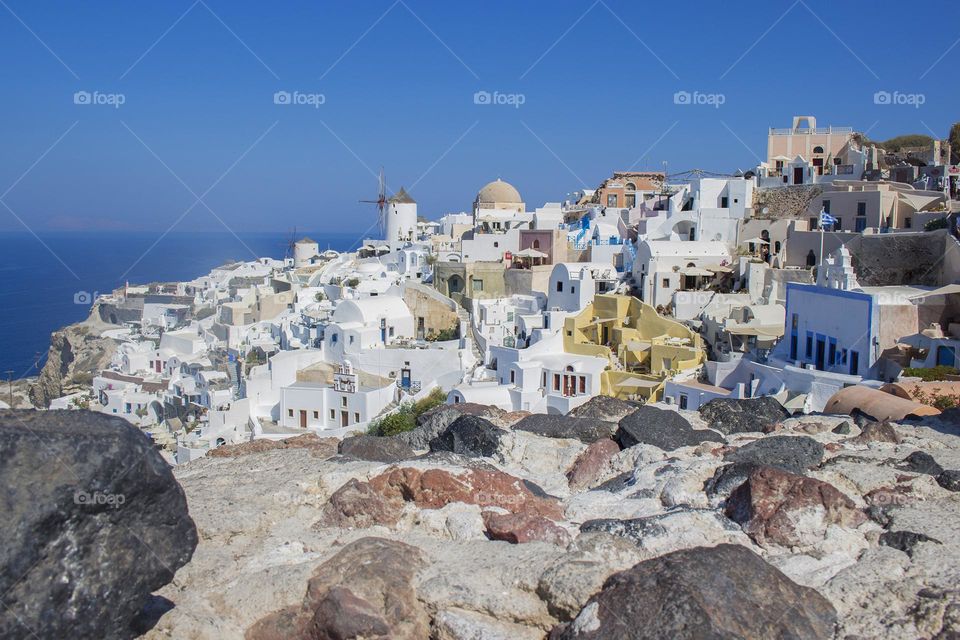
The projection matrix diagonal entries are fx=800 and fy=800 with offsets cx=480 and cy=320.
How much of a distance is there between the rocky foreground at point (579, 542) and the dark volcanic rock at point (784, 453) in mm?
26

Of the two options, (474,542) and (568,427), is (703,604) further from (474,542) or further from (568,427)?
(568,427)

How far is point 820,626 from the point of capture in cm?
452

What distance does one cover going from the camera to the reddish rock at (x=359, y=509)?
6.02 metres

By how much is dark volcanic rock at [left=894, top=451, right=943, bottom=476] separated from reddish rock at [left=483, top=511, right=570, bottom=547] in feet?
10.8

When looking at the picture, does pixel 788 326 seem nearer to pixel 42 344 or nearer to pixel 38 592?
pixel 38 592

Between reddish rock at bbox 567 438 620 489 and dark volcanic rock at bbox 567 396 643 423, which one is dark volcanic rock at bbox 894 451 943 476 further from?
dark volcanic rock at bbox 567 396 643 423

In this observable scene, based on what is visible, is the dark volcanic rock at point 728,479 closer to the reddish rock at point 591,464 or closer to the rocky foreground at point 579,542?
the rocky foreground at point 579,542

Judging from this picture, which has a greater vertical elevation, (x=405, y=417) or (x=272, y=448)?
(x=272, y=448)

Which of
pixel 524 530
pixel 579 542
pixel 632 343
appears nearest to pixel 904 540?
pixel 579 542

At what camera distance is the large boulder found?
4605 millimetres

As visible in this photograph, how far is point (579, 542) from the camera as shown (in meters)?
5.39

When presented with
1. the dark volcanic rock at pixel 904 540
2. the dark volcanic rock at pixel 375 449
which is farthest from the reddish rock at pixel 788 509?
the dark volcanic rock at pixel 375 449

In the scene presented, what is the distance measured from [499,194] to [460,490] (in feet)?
139

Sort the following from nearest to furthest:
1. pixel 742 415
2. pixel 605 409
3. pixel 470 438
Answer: pixel 470 438
pixel 742 415
pixel 605 409
